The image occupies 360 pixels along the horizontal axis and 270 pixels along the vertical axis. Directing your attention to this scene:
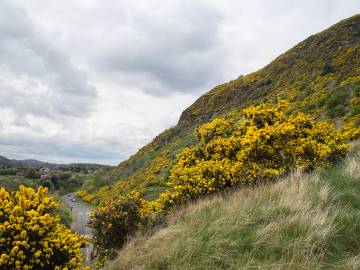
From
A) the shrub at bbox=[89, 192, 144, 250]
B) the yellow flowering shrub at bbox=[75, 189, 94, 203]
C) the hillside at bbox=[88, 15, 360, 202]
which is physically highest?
the hillside at bbox=[88, 15, 360, 202]

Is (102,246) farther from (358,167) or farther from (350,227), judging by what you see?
(358,167)

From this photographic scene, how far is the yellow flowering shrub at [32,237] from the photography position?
4.18 metres

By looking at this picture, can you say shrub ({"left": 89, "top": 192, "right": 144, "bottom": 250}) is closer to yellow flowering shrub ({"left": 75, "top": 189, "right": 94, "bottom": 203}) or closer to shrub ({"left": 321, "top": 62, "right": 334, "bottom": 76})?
shrub ({"left": 321, "top": 62, "right": 334, "bottom": 76})

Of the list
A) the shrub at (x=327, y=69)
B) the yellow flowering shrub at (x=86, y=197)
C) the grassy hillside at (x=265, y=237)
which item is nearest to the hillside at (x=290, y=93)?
the shrub at (x=327, y=69)

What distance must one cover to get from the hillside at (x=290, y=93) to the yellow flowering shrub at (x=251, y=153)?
5.61 m

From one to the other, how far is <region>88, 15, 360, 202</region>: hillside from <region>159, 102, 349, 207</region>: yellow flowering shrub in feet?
18.4

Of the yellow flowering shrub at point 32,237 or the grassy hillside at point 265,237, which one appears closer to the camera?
the grassy hillside at point 265,237

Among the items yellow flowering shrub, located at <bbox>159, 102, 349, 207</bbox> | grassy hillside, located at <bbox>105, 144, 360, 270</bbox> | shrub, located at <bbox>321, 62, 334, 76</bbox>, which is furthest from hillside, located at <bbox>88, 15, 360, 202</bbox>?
grassy hillside, located at <bbox>105, 144, 360, 270</bbox>

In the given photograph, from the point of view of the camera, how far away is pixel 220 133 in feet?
35.0

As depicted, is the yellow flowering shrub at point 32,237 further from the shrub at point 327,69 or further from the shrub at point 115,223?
the shrub at point 327,69

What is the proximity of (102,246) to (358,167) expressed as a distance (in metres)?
5.26

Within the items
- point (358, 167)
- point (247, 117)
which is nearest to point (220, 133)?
point (247, 117)

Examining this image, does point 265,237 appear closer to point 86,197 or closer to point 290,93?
point 290,93

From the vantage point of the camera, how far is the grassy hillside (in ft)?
13.0
